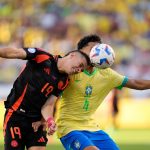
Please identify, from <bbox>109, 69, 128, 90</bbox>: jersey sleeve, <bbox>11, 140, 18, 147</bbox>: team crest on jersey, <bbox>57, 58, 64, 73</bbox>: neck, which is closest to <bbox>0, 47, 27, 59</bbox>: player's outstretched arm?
<bbox>57, 58, 64, 73</bbox>: neck

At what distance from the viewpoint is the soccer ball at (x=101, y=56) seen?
323 inches

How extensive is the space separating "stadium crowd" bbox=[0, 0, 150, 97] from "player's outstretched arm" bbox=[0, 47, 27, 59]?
1872 centimetres

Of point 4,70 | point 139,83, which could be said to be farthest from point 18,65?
point 139,83

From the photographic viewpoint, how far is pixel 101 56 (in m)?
8.20

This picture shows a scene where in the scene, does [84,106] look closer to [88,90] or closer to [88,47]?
[88,90]

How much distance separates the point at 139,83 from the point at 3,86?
55.8 feet

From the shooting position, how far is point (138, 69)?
2709cm

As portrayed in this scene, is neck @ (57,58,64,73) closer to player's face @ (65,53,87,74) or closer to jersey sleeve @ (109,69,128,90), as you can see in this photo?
player's face @ (65,53,87,74)

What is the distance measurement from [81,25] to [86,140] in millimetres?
19827

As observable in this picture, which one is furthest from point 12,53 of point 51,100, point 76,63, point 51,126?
point 51,126

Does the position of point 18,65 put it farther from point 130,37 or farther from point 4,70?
point 130,37

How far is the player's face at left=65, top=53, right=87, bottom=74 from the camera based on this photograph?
811 centimetres

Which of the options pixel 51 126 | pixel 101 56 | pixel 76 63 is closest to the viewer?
pixel 51 126

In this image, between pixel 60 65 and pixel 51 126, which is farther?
pixel 60 65
